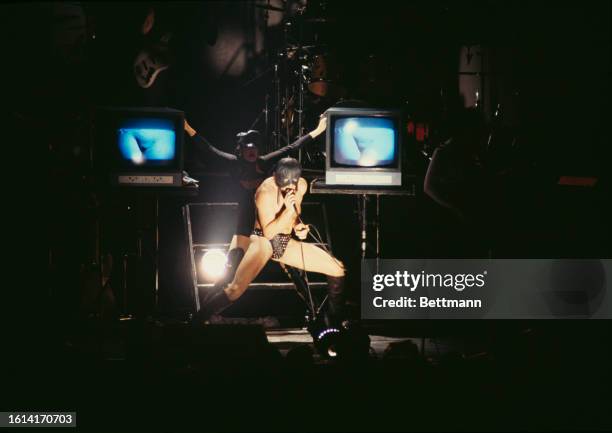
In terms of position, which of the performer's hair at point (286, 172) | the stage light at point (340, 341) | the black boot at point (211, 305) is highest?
the performer's hair at point (286, 172)

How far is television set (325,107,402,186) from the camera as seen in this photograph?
7.34 meters

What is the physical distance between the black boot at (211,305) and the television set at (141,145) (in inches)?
47.1

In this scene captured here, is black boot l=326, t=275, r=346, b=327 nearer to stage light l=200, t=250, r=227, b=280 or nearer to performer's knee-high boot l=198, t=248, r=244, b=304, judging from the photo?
performer's knee-high boot l=198, t=248, r=244, b=304

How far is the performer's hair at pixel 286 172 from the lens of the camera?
7562mm

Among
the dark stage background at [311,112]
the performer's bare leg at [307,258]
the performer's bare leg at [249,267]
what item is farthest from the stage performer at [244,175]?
the dark stage background at [311,112]

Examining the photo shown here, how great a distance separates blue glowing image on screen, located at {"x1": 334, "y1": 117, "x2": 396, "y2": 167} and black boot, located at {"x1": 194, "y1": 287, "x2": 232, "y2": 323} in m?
1.77

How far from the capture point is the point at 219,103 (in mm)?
9133

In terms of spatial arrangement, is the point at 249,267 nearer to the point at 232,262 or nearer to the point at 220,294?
the point at 232,262

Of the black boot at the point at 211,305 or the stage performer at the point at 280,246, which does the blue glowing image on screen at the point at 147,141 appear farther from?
the black boot at the point at 211,305

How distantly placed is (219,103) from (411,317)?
3.43 meters

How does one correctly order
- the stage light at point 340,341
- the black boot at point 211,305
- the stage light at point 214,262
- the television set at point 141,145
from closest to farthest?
the stage light at point 340,341, the television set at point 141,145, the black boot at point 211,305, the stage light at point 214,262

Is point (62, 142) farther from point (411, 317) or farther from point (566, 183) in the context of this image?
point (566, 183)

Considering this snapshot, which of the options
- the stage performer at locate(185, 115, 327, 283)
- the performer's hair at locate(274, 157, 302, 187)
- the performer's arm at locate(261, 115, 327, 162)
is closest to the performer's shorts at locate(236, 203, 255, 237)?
the stage performer at locate(185, 115, 327, 283)

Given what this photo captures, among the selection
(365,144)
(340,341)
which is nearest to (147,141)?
(365,144)
